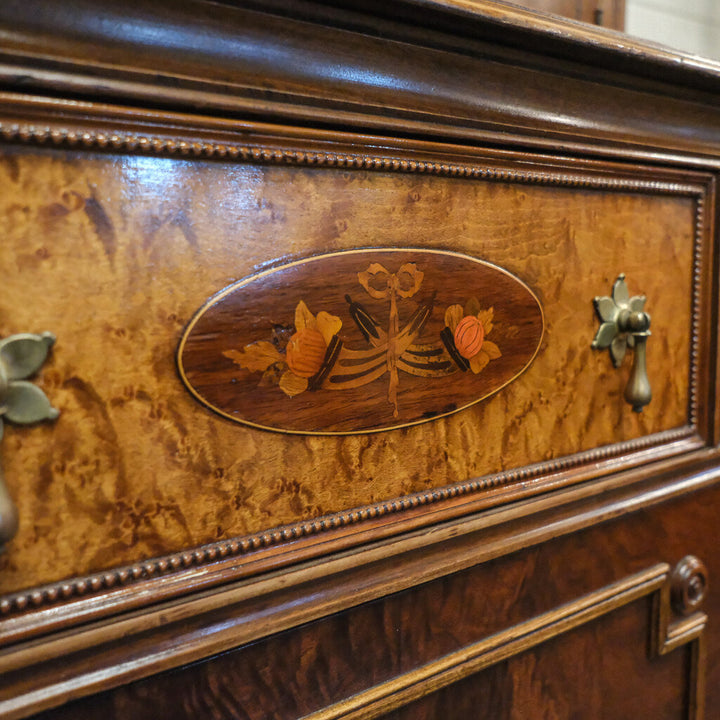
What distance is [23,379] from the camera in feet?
0.88

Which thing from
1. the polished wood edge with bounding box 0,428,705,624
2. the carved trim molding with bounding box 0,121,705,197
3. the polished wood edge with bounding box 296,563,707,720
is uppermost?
the carved trim molding with bounding box 0,121,705,197

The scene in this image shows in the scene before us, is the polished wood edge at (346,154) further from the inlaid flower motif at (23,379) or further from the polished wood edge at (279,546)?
the polished wood edge at (279,546)

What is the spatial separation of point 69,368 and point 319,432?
142 millimetres

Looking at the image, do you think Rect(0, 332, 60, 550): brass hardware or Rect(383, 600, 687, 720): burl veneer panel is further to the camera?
Rect(383, 600, 687, 720): burl veneer panel

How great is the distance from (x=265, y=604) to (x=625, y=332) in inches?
14.0

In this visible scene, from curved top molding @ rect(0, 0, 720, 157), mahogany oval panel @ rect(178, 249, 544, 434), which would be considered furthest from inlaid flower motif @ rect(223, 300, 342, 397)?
curved top molding @ rect(0, 0, 720, 157)

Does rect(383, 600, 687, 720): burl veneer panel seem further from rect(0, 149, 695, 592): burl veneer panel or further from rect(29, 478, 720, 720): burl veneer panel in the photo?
rect(0, 149, 695, 592): burl veneer panel

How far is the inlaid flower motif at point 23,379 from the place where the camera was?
0.26m

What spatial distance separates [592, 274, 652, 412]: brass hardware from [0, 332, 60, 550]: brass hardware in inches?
15.5

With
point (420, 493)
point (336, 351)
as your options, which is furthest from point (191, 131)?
point (420, 493)

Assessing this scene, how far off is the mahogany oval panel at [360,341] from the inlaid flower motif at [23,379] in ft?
0.21

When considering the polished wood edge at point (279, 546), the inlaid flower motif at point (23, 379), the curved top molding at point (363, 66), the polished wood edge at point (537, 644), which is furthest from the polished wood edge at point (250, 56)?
the polished wood edge at point (537, 644)

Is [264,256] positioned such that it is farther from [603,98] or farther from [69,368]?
[603,98]

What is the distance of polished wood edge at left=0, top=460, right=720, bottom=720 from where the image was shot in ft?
0.92
